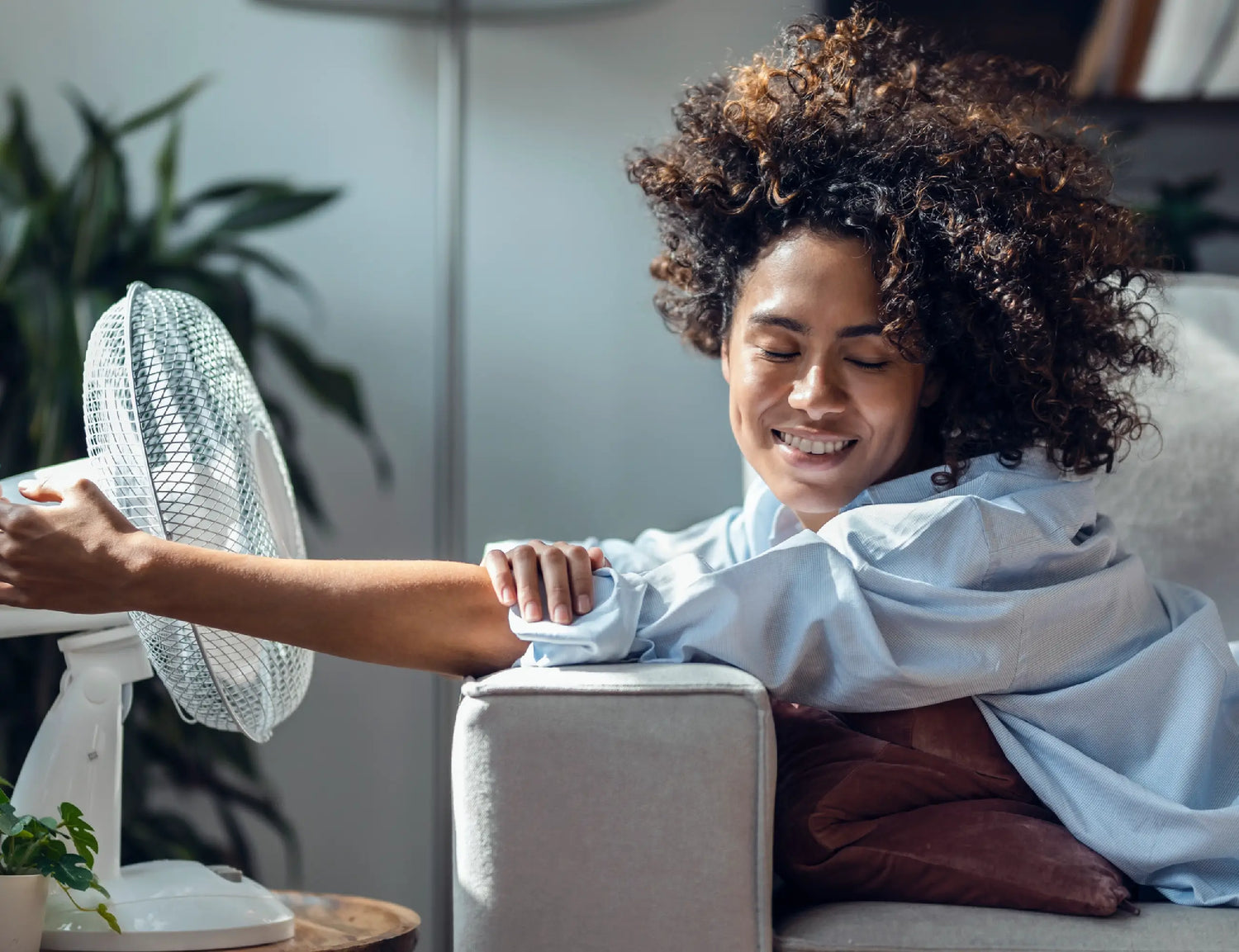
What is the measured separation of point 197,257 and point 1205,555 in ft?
5.12

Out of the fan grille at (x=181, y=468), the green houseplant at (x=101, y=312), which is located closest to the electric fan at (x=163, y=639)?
the fan grille at (x=181, y=468)

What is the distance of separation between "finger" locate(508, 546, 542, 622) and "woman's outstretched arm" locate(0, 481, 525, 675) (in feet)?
0.14

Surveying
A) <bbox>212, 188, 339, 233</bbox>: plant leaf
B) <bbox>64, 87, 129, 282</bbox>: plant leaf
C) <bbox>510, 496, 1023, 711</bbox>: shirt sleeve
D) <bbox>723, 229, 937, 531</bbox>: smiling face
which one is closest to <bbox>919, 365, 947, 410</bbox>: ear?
<bbox>723, 229, 937, 531</bbox>: smiling face

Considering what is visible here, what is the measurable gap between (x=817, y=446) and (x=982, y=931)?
510 mm

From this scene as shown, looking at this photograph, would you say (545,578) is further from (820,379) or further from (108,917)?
(108,917)

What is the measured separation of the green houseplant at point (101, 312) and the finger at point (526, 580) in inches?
44.5

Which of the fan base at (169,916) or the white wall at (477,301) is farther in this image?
the white wall at (477,301)

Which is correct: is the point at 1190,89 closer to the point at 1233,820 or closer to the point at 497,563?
the point at 1233,820

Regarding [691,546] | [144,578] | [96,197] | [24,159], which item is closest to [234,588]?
[144,578]

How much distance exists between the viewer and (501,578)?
3.58ft

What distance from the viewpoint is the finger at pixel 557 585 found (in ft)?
3.43

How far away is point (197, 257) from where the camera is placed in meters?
2.10

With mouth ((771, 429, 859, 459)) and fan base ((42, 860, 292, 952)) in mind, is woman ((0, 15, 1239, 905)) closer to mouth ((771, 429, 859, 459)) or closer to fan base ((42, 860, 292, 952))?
mouth ((771, 429, 859, 459))

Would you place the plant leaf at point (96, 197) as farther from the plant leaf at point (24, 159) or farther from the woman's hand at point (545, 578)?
the woman's hand at point (545, 578)
